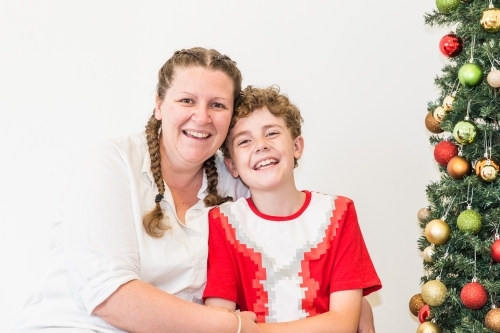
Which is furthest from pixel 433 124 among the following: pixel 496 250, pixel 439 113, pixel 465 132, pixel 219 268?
pixel 219 268

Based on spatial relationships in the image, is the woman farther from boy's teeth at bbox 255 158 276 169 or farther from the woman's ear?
boy's teeth at bbox 255 158 276 169

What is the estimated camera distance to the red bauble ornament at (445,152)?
6.22 feet

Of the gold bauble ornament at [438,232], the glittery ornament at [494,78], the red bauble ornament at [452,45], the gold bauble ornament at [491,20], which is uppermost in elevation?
the gold bauble ornament at [491,20]

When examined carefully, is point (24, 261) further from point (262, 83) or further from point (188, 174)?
point (262, 83)

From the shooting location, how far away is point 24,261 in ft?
8.66

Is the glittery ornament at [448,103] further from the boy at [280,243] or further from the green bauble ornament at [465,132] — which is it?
the boy at [280,243]

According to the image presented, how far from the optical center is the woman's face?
193cm

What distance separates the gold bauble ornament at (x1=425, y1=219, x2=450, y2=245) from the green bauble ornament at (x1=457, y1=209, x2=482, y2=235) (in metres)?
0.07

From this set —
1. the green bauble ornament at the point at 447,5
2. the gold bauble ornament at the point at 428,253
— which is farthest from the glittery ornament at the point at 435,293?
the green bauble ornament at the point at 447,5

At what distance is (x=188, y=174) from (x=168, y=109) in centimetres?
24

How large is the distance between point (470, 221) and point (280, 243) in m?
0.56

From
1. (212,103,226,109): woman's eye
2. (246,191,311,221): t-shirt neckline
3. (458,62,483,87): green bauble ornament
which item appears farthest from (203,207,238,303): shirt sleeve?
(458,62,483,87): green bauble ornament

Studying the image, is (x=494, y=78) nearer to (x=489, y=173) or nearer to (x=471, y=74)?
(x=471, y=74)

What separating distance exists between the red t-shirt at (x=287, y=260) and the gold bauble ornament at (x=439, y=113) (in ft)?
1.27
